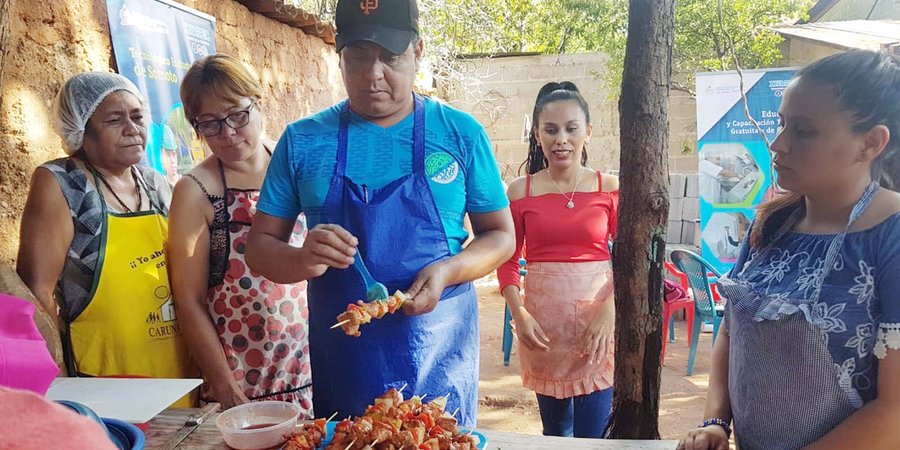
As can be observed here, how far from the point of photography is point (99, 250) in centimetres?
237

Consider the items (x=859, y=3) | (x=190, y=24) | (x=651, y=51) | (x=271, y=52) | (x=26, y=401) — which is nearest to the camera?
(x=26, y=401)

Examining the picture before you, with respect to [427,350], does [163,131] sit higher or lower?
higher

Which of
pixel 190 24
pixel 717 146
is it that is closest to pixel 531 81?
pixel 717 146

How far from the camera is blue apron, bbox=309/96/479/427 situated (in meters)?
2.00

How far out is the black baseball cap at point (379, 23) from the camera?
1949 millimetres

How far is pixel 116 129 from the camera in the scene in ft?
8.40

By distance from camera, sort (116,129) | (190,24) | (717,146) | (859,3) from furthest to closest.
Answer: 1. (859,3)
2. (717,146)
3. (190,24)
4. (116,129)

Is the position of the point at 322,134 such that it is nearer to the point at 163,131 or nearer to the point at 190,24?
the point at 163,131

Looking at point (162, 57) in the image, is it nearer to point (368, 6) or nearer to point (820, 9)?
point (368, 6)

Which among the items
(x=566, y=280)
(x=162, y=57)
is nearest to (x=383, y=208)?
(x=566, y=280)

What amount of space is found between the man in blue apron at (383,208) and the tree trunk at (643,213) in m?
0.59

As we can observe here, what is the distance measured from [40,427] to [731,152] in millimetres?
8920

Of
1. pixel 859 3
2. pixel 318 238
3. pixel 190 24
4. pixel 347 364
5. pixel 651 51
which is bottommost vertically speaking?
pixel 347 364

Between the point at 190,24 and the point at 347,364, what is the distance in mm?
3637
